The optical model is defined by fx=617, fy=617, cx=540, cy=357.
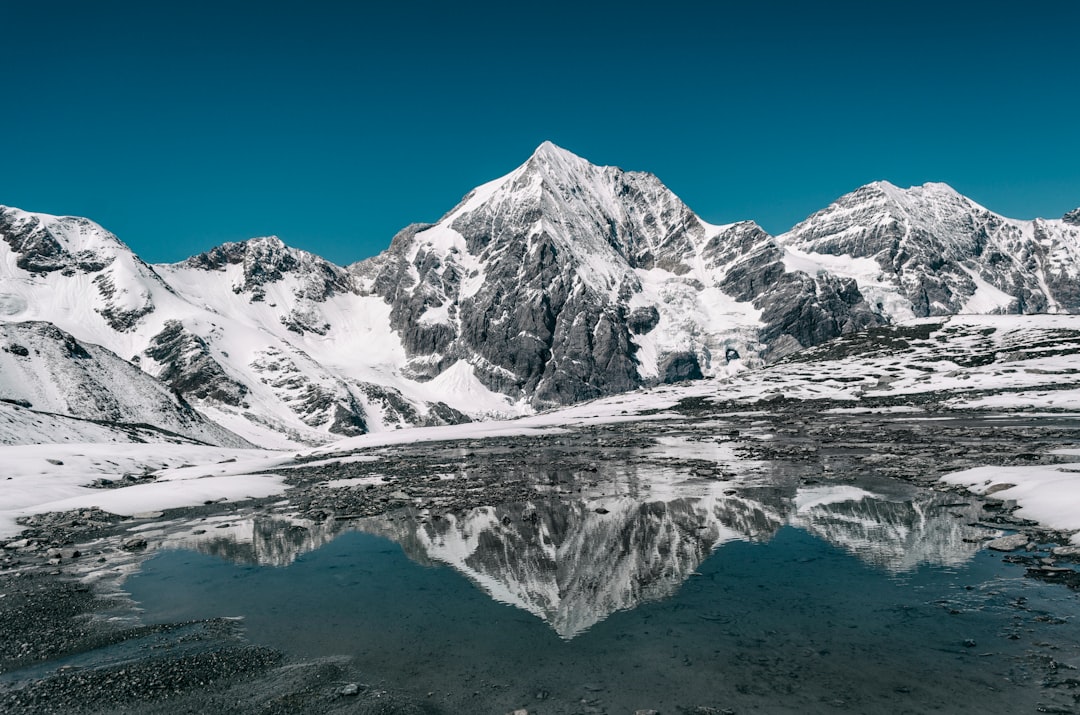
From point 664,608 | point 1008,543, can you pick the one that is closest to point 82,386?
point 664,608

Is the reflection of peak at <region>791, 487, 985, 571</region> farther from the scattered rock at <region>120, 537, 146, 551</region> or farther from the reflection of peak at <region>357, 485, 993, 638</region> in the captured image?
the scattered rock at <region>120, 537, 146, 551</region>

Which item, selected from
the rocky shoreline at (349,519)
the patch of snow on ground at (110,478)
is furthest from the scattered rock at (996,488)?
the patch of snow on ground at (110,478)

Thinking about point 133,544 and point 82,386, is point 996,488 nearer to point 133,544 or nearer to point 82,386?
point 133,544

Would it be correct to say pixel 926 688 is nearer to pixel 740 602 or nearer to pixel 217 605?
pixel 740 602

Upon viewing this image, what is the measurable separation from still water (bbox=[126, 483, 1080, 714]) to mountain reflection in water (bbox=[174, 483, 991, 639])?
0.10 metres

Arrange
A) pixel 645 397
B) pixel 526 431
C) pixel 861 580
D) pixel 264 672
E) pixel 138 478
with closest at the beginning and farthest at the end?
pixel 264 672 → pixel 861 580 → pixel 138 478 → pixel 526 431 → pixel 645 397

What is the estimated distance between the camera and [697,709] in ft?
28.7

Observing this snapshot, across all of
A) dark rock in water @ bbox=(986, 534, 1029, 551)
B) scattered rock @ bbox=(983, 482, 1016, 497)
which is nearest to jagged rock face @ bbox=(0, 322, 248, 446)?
scattered rock @ bbox=(983, 482, 1016, 497)

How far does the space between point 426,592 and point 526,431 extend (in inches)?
2304

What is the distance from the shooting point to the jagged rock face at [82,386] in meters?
91.8

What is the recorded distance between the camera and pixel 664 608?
1259 cm

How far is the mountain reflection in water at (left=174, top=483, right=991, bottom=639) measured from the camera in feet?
47.0

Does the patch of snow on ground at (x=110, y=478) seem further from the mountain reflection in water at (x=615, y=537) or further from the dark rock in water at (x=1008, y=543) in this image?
the dark rock in water at (x=1008, y=543)

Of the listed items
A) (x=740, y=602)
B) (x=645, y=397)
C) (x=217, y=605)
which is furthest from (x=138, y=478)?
(x=645, y=397)
